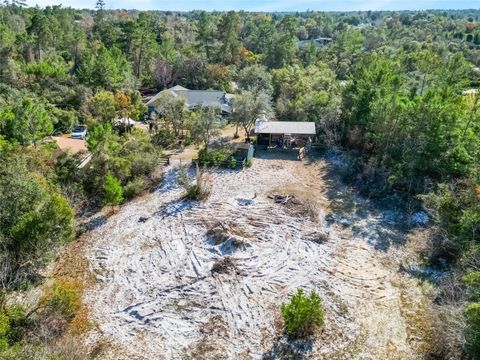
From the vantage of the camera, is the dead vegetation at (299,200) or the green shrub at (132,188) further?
the green shrub at (132,188)

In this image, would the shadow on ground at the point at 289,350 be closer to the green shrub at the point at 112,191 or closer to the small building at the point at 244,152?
the green shrub at the point at 112,191

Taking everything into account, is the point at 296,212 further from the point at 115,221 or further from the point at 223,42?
the point at 223,42

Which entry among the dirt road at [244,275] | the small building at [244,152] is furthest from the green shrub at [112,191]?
the small building at [244,152]

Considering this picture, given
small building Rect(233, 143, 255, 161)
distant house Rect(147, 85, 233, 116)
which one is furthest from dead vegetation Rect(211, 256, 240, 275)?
distant house Rect(147, 85, 233, 116)

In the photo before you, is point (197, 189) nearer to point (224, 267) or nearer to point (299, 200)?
point (299, 200)

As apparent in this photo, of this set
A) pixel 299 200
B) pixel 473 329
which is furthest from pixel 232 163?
pixel 473 329

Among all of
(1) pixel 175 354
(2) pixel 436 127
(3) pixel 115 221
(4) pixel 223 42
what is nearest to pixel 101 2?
(4) pixel 223 42

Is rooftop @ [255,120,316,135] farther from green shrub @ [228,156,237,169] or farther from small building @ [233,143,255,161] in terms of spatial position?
green shrub @ [228,156,237,169]
